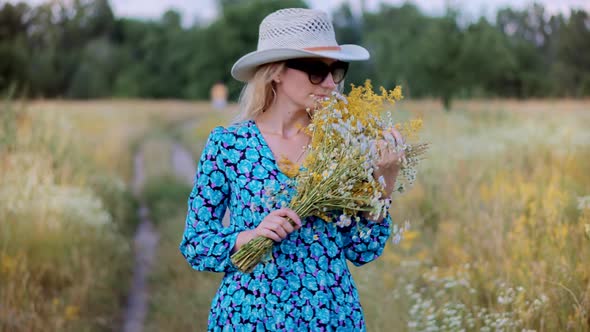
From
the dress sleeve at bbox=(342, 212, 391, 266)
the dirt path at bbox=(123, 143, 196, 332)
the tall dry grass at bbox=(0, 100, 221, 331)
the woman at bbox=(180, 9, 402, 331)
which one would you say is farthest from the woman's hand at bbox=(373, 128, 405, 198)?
the dirt path at bbox=(123, 143, 196, 332)

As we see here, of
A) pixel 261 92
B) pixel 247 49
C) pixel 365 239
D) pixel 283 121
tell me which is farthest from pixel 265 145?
pixel 247 49

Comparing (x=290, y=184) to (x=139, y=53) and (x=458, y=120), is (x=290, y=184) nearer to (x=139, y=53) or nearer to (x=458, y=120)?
(x=458, y=120)

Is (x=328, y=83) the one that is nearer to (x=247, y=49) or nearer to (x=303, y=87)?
(x=303, y=87)

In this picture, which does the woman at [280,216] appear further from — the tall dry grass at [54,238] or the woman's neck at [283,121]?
the tall dry grass at [54,238]

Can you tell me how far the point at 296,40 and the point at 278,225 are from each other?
70 cm

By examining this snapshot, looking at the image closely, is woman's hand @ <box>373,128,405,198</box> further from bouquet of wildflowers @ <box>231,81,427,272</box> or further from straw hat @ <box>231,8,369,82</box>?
straw hat @ <box>231,8,369,82</box>

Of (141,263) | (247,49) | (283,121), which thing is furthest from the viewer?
(247,49)

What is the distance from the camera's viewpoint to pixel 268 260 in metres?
2.31

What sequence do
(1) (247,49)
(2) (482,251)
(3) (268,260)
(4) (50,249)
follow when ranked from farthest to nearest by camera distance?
(1) (247,49)
(4) (50,249)
(2) (482,251)
(3) (268,260)

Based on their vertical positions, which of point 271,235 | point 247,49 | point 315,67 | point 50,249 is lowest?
point 247,49

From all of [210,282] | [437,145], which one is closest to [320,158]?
[210,282]

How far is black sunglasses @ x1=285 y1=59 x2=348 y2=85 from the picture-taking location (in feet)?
8.20

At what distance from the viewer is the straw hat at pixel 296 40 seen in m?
2.47

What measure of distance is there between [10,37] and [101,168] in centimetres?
479
